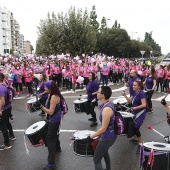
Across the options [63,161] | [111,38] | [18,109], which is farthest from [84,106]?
[111,38]

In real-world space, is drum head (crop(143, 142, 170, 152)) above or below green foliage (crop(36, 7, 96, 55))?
below

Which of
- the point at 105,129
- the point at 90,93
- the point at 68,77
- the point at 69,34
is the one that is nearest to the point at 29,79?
the point at 68,77

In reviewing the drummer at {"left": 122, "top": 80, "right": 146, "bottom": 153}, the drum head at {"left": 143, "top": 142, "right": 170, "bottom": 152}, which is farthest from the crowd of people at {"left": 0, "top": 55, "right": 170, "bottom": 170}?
the drum head at {"left": 143, "top": 142, "right": 170, "bottom": 152}

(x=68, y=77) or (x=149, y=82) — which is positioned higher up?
(x=149, y=82)

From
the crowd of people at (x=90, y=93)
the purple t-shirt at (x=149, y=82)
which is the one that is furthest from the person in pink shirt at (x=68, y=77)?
the purple t-shirt at (x=149, y=82)

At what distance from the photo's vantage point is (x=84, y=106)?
26.3 feet

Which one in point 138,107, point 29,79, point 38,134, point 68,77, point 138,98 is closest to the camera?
point 38,134

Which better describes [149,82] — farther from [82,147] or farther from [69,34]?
[69,34]

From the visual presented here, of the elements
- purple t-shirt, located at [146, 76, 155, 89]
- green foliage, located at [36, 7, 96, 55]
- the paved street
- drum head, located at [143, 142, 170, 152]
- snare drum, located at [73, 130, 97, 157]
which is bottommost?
the paved street

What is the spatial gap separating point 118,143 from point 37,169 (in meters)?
2.34

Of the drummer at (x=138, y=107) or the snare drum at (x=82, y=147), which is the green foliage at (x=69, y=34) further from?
the snare drum at (x=82, y=147)

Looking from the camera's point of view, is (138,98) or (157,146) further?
(138,98)

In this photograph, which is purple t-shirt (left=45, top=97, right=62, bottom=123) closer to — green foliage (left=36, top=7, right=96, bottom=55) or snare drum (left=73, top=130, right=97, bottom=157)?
snare drum (left=73, top=130, right=97, bottom=157)

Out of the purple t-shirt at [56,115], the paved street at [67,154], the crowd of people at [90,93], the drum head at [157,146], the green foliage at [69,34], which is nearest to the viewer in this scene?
the drum head at [157,146]
